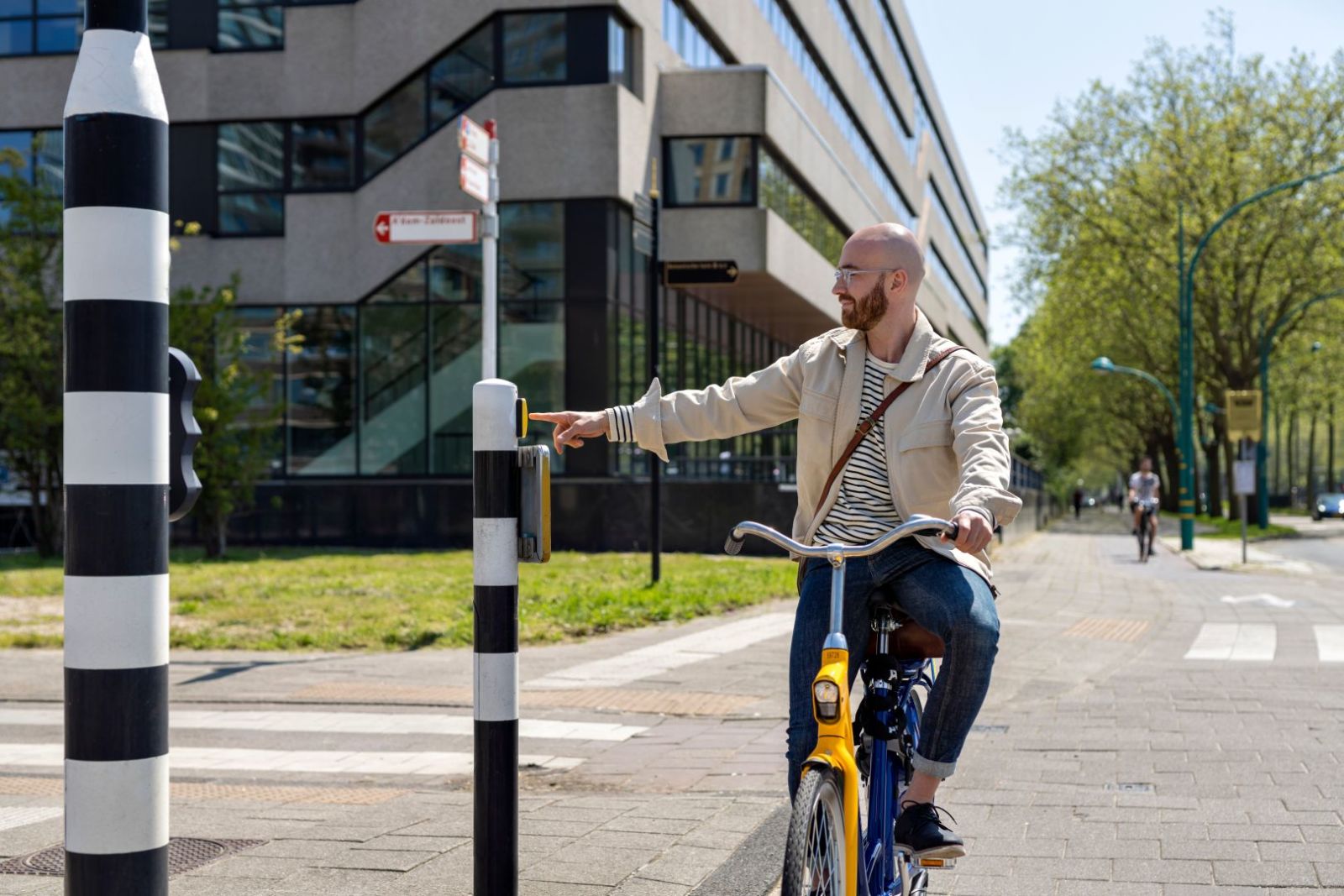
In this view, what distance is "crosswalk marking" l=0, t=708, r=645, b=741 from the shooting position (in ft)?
25.6

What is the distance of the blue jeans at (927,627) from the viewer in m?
3.56

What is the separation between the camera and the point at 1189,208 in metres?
41.6

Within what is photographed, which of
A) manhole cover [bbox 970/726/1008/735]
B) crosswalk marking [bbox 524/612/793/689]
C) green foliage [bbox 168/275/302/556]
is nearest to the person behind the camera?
manhole cover [bbox 970/726/1008/735]

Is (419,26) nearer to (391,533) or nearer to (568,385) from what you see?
(568,385)

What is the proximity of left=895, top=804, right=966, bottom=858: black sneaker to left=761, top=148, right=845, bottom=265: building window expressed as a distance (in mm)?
22698

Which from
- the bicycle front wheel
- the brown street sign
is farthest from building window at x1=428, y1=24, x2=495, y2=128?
the bicycle front wheel

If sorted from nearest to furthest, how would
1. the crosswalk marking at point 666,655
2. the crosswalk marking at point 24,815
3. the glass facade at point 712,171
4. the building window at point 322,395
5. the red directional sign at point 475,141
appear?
1. the crosswalk marking at point 24,815
2. the crosswalk marking at point 666,655
3. the red directional sign at point 475,141
4. the building window at point 322,395
5. the glass facade at point 712,171

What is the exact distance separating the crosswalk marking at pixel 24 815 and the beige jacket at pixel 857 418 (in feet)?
9.65

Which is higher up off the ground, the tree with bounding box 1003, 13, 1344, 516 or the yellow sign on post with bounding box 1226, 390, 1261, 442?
the tree with bounding box 1003, 13, 1344, 516

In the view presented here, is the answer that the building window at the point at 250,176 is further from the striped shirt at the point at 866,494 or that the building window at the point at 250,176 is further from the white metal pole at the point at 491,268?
the striped shirt at the point at 866,494

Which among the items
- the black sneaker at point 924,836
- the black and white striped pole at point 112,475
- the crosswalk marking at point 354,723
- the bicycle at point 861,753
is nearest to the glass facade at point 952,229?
the crosswalk marking at point 354,723

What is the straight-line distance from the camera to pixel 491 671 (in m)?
3.66

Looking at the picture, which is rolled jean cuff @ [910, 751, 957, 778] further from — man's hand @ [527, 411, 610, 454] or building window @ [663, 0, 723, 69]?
building window @ [663, 0, 723, 69]

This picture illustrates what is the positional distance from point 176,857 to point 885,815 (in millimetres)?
2415
